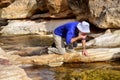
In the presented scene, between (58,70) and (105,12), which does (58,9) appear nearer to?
(105,12)

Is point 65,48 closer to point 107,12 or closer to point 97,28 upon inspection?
point 107,12

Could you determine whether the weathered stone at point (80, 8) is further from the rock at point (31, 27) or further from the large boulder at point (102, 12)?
the rock at point (31, 27)

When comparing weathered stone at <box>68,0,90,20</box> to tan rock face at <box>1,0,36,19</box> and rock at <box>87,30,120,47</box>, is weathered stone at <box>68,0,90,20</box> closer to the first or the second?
rock at <box>87,30,120,47</box>

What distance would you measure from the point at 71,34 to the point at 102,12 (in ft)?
21.3

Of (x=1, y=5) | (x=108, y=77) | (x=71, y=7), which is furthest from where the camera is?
(x=1, y=5)

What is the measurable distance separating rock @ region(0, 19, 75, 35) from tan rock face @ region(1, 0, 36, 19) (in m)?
1.33

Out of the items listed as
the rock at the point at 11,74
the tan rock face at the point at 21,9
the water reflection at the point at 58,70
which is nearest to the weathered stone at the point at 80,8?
the tan rock face at the point at 21,9

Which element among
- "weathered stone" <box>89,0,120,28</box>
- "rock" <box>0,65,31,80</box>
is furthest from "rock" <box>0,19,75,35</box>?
"rock" <box>0,65,31,80</box>

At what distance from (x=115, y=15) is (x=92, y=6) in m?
1.65

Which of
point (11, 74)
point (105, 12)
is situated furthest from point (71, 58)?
point (105, 12)

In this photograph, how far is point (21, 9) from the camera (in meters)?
22.2

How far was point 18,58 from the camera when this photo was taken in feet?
34.5

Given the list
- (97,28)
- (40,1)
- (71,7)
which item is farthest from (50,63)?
(40,1)

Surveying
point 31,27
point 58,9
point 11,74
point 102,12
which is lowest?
point 31,27
